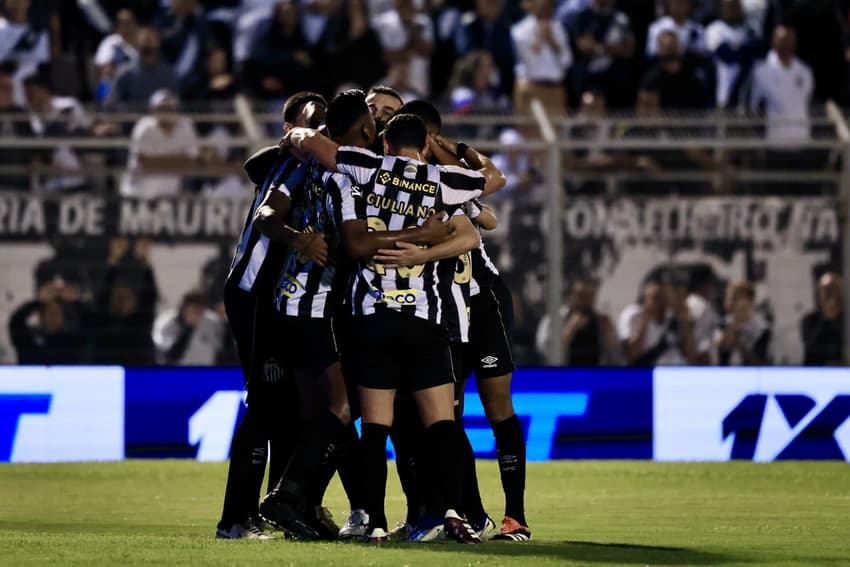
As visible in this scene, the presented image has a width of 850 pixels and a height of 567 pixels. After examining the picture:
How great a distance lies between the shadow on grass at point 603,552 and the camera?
692 centimetres

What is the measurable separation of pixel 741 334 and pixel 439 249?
748 cm

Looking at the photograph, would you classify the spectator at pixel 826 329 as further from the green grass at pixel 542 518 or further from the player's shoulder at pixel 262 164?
the player's shoulder at pixel 262 164

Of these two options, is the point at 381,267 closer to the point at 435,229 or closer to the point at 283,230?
the point at 435,229

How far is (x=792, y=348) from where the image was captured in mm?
14500

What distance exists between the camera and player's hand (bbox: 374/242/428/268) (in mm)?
7492

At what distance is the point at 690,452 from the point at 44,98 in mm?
7016

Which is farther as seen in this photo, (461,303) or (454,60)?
(454,60)

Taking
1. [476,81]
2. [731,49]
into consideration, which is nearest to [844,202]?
[731,49]

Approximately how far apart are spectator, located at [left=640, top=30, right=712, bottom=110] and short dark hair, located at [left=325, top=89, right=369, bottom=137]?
9348 mm

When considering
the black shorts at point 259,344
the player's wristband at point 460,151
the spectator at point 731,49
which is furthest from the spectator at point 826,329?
the black shorts at point 259,344

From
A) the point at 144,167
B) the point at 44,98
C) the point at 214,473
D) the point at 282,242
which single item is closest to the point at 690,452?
the point at 214,473

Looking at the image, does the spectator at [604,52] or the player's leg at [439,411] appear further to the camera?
the spectator at [604,52]

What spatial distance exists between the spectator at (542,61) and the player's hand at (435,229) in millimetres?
9456

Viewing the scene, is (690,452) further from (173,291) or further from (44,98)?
(44,98)
